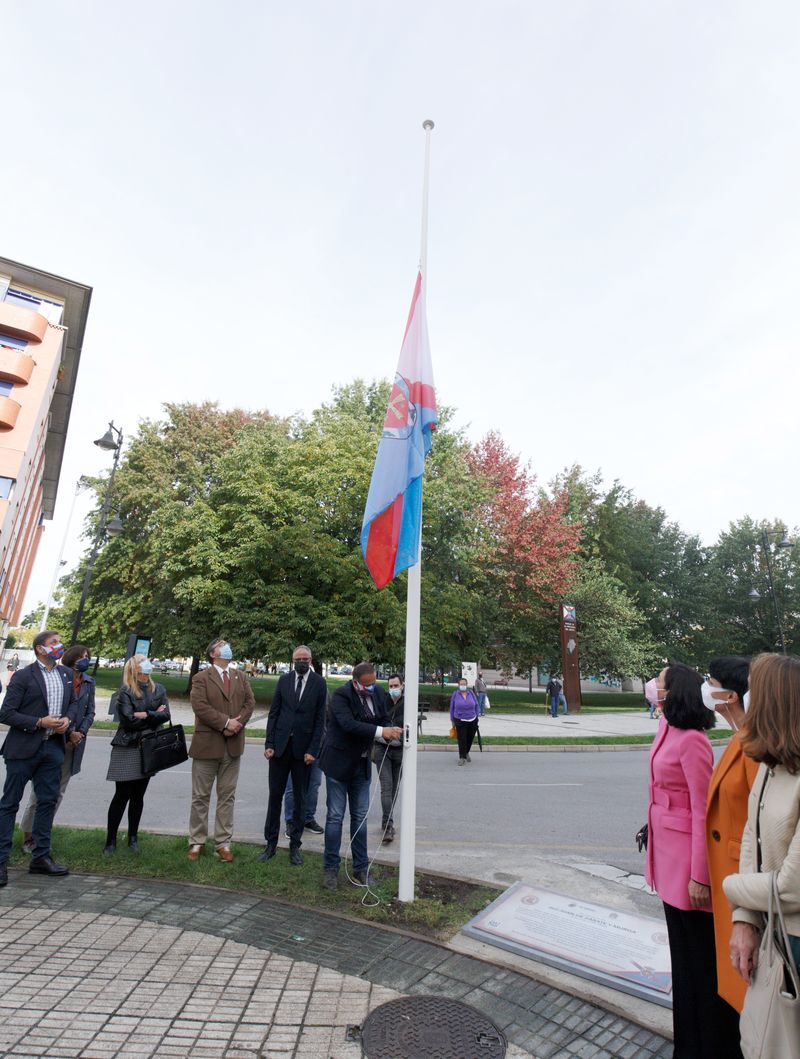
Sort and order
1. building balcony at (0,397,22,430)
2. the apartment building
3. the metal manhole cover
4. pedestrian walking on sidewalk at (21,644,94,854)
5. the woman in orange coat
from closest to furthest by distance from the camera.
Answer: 1. the woman in orange coat
2. the metal manhole cover
3. pedestrian walking on sidewalk at (21,644,94,854)
4. building balcony at (0,397,22,430)
5. the apartment building

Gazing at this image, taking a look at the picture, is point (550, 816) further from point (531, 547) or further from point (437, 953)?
point (531, 547)

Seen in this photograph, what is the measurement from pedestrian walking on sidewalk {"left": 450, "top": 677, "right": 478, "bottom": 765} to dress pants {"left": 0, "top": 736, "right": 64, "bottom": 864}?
27.0 ft

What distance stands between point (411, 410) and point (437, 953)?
418 cm

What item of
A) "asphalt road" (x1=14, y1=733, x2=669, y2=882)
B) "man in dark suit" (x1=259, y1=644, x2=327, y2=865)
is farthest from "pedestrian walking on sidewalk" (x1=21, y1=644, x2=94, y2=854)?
"man in dark suit" (x1=259, y1=644, x2=327, y2=865)

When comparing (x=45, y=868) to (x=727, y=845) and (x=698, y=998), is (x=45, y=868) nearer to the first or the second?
(x=698, y=998)

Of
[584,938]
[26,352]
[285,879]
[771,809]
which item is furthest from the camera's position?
[26,352]

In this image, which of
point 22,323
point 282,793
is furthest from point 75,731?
point 22,323

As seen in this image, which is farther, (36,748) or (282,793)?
(282,793)

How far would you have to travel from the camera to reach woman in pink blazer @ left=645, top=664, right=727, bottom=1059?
112 inches

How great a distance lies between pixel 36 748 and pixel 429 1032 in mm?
4038

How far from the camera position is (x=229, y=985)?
3.50 m

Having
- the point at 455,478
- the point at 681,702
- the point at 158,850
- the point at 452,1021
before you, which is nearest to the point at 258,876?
the point at 158,850

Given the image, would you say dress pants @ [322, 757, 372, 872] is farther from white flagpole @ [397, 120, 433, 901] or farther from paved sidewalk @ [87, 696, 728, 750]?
paved sidewalk @ [87, 696, 728, 750]

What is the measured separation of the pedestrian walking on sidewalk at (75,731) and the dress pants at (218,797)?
119 centimetres
